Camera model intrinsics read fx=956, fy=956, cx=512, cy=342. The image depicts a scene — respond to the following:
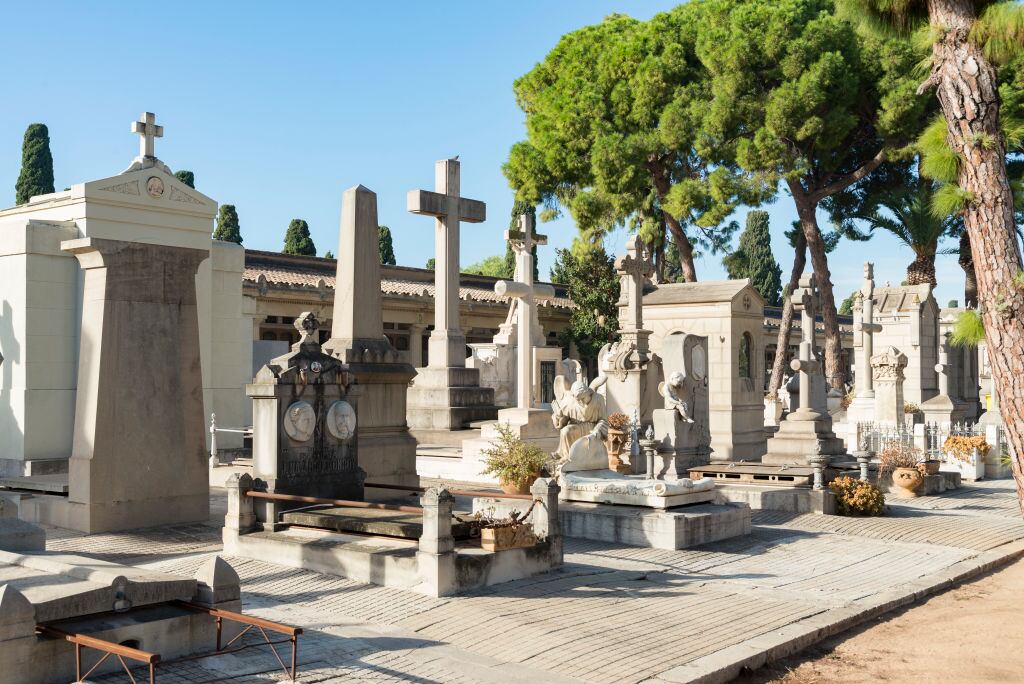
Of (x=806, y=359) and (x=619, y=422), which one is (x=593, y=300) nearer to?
(x=806, y=359)

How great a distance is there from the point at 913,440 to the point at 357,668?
1598 cm

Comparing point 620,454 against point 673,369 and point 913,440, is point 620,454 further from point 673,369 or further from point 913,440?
point 913,440

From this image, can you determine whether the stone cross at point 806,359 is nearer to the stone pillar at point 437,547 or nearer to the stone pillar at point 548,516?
the stone pillar at point 548,516

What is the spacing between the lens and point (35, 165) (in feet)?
129

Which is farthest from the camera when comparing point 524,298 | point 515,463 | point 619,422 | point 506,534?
point 524,298

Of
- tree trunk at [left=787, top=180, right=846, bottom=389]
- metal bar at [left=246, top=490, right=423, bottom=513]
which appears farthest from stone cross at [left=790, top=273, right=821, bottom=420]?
metal bar at [left=246, top=490, right=423, bottom=513]

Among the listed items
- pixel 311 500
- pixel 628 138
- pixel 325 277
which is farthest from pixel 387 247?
pixel 311 500

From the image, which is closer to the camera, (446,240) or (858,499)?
(858,499)

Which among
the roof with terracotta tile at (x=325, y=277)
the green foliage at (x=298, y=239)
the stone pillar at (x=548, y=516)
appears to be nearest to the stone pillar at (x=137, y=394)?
the stone pillar at (x=548, y=516)

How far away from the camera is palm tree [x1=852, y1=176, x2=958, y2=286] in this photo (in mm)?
29984

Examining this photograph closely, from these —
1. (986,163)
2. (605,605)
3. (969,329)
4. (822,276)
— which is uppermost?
(822,276)

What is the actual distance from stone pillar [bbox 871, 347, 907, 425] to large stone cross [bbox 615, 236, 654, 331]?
8.26 metres

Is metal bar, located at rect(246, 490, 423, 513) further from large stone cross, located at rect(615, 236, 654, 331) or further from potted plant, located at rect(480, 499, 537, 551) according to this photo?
large stone cross, located at rect(615, 236, 654, 331)

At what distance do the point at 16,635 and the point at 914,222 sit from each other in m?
30.3
